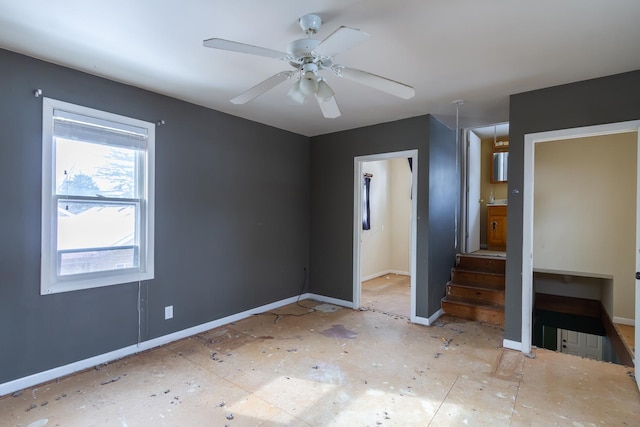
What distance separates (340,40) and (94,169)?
8.08 ft

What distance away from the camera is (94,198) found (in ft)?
9.38

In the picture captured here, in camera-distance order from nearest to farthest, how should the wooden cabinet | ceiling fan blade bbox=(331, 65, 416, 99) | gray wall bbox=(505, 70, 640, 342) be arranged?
ceiling fan blade bbox=(331, 65, 416, 99)
gray wall bbox=(505, 70, 640, 342)
the wooden cabinet

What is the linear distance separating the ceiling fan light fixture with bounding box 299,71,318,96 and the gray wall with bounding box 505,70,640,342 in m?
2.24

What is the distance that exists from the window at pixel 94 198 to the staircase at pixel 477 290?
371cm

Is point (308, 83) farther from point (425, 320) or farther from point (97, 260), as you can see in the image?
point (425, 320)

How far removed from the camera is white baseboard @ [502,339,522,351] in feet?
10.4

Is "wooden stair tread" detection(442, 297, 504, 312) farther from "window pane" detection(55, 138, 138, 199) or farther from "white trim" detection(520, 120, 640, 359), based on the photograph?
"window pane" detection(55, 138, 138, 199)

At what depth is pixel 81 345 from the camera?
278 centimetres

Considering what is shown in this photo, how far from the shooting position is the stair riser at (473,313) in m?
3.94

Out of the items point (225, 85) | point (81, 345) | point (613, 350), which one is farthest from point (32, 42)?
point (613, 350)

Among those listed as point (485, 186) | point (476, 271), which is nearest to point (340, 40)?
point (476, 271)

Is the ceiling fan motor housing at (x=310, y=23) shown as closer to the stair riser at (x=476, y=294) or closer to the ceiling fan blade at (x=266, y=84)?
the ceiling fan blade at (x=266, y=84)

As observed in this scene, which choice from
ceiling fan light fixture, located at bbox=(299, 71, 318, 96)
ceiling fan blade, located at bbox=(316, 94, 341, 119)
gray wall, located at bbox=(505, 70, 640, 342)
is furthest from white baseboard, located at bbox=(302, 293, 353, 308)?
ceiling fan light fixture, located at bbox=(299, 71, 318, 96)

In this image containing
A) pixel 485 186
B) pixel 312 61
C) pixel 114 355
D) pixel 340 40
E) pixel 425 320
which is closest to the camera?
pixel 340 40
